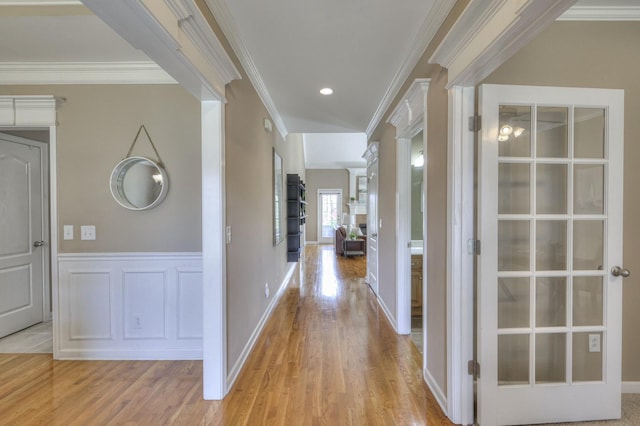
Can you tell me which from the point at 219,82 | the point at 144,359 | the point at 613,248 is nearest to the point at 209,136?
the point at 219,82

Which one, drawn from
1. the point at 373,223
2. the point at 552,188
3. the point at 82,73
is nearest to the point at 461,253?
the point at 552,188

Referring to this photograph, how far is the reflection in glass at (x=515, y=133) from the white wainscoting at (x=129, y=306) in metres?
2.46

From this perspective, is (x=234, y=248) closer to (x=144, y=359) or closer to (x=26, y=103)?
(x=144, y=359)

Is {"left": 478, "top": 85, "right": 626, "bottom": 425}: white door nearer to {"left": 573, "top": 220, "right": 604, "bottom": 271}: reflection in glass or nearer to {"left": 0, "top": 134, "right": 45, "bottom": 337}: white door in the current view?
{"left": 573, "top": 220, "right": 604, "bottom": 271}: reflection in glass

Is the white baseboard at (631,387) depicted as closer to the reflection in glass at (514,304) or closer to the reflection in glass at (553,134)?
the reflection in glass at (514,304)

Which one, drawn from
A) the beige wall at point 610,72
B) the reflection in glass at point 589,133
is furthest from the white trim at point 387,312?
the reflection in glass at point 589,133

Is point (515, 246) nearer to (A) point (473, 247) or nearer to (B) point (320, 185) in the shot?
(A) point (473, 247)

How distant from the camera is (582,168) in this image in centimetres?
175

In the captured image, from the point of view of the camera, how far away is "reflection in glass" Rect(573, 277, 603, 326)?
5.72 ft

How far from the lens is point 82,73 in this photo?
2.52 m

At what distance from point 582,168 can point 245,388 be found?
8.74 ft

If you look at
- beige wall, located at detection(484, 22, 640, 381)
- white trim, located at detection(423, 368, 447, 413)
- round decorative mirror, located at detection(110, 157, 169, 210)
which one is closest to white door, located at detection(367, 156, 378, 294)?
white trim, located at detection(423, 368, 447, 413)

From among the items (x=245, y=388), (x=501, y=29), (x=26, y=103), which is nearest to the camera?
(x=501, y=29)

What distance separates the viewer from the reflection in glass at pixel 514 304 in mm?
1723
